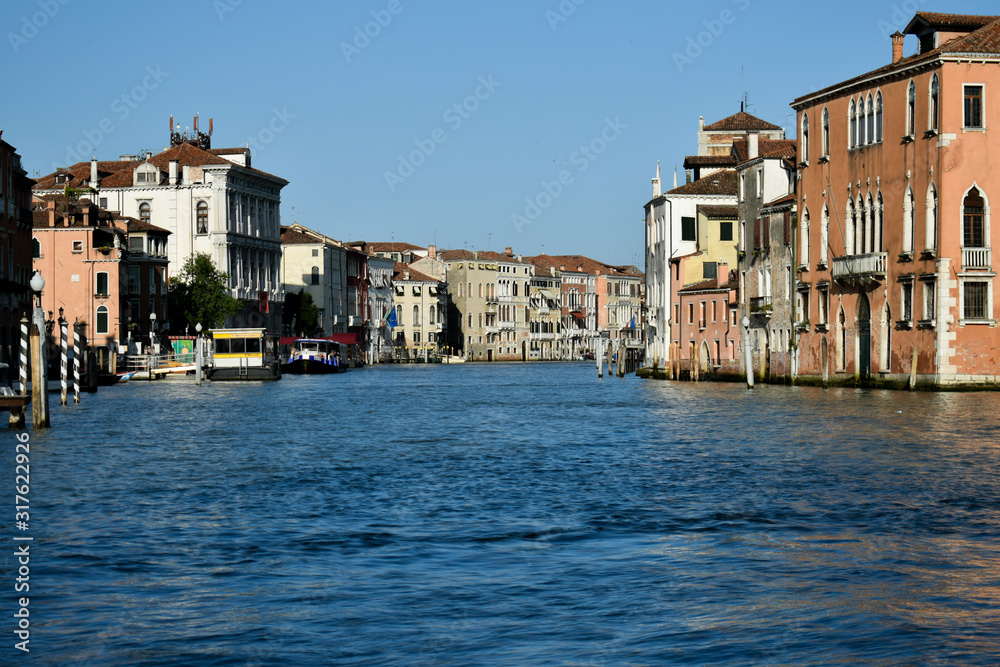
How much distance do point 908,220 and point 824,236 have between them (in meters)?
6.51

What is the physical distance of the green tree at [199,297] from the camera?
7485 cm

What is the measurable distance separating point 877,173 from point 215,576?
118 feet

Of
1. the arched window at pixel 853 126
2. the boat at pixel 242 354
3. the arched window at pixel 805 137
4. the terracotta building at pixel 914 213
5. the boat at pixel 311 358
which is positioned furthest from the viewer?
the boat at pixel 311 358

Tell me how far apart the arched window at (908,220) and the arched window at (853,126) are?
4.25 metres

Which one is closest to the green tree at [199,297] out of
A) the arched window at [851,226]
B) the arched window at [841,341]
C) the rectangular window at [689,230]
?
the rectangular window at [689,230]

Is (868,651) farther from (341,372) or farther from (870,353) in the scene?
(341,372)

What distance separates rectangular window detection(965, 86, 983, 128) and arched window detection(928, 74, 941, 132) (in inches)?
29.7

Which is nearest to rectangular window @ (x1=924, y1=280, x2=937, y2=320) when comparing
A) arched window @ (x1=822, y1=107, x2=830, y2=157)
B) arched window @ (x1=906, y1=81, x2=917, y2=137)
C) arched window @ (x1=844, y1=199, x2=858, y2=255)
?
arched window @ (x1=906, y1=81, x2=917, y2=137)

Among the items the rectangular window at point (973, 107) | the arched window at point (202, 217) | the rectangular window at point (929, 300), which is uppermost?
the arched window at point (202, 217)

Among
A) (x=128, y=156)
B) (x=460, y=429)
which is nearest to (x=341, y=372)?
(x=128, y=156)

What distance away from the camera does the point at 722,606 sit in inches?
383

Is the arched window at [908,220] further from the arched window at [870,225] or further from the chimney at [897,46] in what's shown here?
the chimney at [897,46]

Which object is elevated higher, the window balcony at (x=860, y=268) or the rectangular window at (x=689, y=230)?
the rectangular window at (x=689, y=230)

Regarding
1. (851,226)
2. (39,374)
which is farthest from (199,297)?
(39,374)
